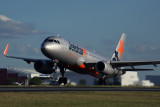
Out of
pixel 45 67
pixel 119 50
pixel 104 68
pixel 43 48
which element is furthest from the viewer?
pixel 119 50

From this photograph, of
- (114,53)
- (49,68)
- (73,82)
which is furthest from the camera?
(73,82)

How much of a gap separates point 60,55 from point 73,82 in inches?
988

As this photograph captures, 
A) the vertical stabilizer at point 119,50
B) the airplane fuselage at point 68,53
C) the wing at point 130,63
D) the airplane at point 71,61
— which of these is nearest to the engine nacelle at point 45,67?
the airplane at point 71,61

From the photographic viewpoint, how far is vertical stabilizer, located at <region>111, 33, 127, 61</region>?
6591 cm

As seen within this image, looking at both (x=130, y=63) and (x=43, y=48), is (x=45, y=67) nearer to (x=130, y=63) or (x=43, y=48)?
(x=43, y=48)

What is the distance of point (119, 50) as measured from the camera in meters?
68.2

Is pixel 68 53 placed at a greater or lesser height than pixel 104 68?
greater

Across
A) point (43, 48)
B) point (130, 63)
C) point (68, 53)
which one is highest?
point (43, 48)

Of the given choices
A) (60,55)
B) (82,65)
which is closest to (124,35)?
(82,65)

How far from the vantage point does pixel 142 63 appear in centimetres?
5534
